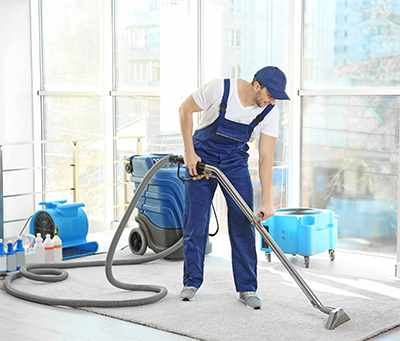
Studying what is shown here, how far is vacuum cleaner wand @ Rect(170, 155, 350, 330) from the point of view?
266 cm

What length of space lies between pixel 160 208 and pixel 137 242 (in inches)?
14.5

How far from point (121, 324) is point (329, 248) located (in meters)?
1.76

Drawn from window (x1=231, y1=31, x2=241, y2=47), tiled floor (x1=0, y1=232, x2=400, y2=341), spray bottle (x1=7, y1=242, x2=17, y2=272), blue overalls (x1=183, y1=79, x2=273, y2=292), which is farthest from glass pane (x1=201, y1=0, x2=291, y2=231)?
tiled floor (x1=0, y1=232, x2=400, y2=341)

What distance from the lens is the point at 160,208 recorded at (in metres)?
4.09

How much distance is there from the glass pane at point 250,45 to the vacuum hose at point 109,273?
1.31 metres

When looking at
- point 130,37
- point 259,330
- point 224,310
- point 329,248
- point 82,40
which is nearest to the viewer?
point 259,330

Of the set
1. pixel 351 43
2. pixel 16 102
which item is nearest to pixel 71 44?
pixel 16 102

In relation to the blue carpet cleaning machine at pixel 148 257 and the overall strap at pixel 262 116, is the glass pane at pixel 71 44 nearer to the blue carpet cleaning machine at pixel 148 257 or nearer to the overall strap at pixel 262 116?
the blue carpet cleaning machine at pixel 148 257

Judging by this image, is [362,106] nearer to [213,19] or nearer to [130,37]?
[213,19]

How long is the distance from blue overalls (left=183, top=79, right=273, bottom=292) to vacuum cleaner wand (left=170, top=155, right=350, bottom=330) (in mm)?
110

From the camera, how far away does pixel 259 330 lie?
269 cm

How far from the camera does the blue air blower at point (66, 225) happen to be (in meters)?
4.18

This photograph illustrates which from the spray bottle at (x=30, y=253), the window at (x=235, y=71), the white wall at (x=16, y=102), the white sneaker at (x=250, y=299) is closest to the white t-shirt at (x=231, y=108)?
the white sneaker at (x=250, y=299)

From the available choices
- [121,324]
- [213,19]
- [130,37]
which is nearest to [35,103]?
[130,37]
